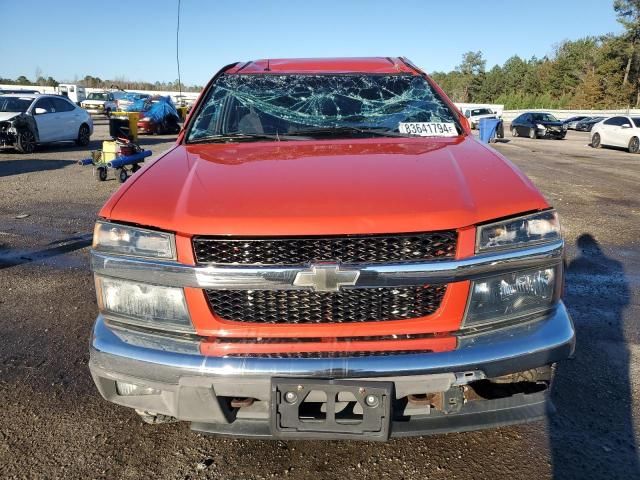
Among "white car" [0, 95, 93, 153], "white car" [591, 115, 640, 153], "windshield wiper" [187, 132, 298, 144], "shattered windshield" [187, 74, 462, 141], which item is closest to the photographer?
"windshield wiper" [187, 132, 298, 144]

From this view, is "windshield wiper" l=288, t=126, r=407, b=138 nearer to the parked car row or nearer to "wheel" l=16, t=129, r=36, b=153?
"wheel" l=16, t=129, r=36, b=153

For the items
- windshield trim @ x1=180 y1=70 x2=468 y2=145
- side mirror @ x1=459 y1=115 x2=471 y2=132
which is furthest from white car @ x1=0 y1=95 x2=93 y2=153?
side mirror @ x1=459 y1=115 x2=471 y2=132

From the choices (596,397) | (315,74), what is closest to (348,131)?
(315,74)

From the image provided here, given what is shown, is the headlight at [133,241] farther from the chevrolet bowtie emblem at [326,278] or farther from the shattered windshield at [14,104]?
the shattered windshield at [14,104]

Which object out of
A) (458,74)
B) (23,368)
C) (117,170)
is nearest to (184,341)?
(23,368)

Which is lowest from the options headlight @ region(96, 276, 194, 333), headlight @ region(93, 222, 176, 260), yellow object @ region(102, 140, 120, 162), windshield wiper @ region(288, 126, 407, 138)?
yellow object @ region(102, 140, 120, 162)

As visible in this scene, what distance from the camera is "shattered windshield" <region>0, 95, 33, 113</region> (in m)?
14.5

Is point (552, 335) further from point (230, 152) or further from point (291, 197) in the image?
point (230, 152)

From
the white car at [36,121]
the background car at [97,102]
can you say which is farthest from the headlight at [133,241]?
the background car at [97,102]

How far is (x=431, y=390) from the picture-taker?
1.89 m

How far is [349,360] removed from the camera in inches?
74.6

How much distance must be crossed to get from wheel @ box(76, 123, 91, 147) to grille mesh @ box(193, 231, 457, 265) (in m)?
17.1

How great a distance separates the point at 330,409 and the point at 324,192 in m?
0.85

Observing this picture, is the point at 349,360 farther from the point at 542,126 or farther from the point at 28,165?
the point at 542,126
